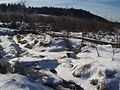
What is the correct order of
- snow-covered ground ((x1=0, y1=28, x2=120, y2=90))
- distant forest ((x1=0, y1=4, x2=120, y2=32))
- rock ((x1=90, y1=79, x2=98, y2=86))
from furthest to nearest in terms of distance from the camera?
distant forest ((x1=0, y1=4, x2=120, y2=32))
rock ((x1=90, y1=79, x2=98, y2=86))
snow-covered ground ((x1=0, y1=28, x2=120, y2=90))

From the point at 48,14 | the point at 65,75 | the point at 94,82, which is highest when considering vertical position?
the point at 94,82

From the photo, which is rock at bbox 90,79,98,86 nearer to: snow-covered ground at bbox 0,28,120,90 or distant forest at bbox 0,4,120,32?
snow-covered ground at bbox 0,28,120,90

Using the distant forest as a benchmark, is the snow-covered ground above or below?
above

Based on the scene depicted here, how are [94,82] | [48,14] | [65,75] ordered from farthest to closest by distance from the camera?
1. [48,14]
2. [65,75]
3. [94,82]

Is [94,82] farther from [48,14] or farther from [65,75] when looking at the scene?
[48,14]

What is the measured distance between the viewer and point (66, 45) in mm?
14461

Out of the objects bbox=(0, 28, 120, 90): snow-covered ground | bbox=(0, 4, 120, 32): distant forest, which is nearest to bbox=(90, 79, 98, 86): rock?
bbox=(0, 28, 120, 90): snow-covered ground

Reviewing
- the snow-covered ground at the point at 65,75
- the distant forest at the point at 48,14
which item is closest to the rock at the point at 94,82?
the snow-covered ground at the point at 65,75

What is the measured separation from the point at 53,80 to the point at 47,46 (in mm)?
6665

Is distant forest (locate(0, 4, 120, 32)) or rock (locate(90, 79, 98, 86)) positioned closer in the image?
rock (locate(90, 79, 98, 86))

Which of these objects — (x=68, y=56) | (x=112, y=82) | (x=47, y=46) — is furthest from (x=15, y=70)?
(x=47, y=46)

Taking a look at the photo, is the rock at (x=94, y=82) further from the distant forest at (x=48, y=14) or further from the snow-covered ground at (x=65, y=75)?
the distant forest at (x=48, y=14)

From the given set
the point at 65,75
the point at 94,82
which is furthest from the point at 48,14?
the point at 94,82

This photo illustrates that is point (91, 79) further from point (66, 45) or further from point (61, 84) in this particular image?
point (66, 45)
